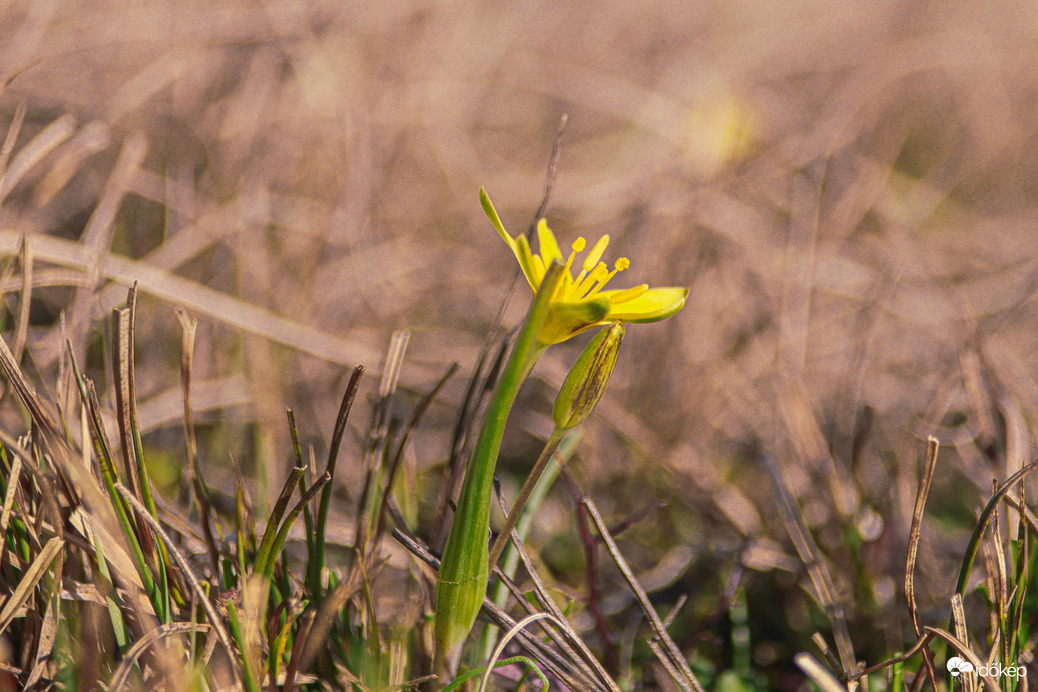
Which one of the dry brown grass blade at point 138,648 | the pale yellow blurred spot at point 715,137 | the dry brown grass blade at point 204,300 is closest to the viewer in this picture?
the dry brown grass blade at point 138,648

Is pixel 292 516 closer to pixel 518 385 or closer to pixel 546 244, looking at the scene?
pixel 518 385

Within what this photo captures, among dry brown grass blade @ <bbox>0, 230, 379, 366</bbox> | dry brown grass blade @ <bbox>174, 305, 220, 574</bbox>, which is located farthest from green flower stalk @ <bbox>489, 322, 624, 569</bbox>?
dry brown grass blade @ <bbox>0, 230, 379, 366</bbox>

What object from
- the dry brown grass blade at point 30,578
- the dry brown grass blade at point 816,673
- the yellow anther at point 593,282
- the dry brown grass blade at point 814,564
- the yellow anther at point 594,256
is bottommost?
the dry brown grass blade at point 814,564

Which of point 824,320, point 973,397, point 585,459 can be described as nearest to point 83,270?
point 585,459

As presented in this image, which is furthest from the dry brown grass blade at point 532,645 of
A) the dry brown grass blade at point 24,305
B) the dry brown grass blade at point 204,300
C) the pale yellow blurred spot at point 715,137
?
the pale yellow blurred spot at point 715,137

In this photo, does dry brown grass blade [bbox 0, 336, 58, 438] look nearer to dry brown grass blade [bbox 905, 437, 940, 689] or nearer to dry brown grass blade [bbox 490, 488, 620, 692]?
dry brown grass blade [bbox 490, 488, 620, 692]

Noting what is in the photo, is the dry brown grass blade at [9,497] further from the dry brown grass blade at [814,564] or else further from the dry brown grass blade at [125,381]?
the dry brown grass blade at [814,564]
